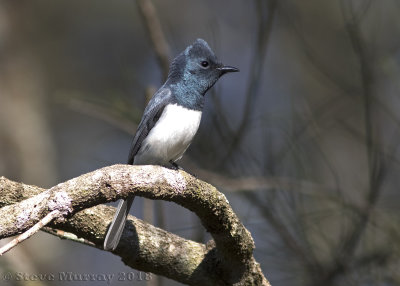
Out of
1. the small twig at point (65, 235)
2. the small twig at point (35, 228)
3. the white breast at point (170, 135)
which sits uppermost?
the white breast at point (170, 135)

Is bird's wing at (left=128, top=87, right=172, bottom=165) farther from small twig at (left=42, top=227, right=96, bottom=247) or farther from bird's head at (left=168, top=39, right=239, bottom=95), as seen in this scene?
small twig at (left=42, top=227, right=96, bottom=247)

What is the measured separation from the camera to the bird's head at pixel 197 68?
13.1ft

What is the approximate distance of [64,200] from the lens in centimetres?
222

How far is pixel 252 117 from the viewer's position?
14.5 feet

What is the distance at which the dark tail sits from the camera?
2771 mm

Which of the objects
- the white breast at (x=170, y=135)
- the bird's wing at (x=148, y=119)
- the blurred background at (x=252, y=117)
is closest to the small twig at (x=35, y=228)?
the white breast at (x=170, y=135)

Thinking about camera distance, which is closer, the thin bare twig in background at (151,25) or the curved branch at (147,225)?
the curved branch at (147,225)

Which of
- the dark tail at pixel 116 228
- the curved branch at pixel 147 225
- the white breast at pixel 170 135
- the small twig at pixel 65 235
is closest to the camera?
the curved branch at pixel 147 225

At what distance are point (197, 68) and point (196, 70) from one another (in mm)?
20

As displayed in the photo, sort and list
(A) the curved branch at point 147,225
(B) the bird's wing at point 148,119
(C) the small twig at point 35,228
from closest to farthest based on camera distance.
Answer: (C) the small twig at point 35,228 → (A) the curved branch at point 147,225 → (B) the bird's wing at point 148,119

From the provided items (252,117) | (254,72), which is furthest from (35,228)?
(252,117)

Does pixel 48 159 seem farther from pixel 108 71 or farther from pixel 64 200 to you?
pixel 64 200

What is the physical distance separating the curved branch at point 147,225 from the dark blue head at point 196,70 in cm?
121

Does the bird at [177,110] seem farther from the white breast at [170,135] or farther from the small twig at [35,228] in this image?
the small twig at [35,228]
